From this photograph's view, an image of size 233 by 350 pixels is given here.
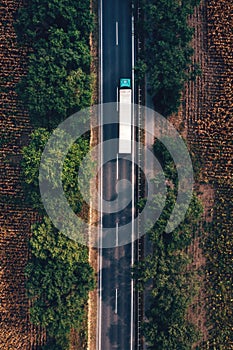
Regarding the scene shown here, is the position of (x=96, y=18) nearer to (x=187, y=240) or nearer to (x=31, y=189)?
(x=31, y=189)

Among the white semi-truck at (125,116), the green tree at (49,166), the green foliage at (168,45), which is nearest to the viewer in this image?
the green tree at (49,166)

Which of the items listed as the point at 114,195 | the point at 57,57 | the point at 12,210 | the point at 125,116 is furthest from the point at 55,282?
the point at 57,57

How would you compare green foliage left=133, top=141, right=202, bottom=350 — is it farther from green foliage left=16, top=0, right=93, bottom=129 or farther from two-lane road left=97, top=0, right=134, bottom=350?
green foliage left=16, top=0, right=93, bottom=129

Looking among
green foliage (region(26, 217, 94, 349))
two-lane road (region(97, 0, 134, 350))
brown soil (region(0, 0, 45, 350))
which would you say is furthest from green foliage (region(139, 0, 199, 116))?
green foliage (region(26, 217, 94, 349))

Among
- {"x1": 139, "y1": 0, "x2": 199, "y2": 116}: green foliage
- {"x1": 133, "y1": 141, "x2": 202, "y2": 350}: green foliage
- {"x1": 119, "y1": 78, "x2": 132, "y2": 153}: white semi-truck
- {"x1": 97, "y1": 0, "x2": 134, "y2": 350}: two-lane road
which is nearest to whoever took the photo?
{"x1": 133, "y1": 141, "x2": 202, "y2": 350}: green foliage

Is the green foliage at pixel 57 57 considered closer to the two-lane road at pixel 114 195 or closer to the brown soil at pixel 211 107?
the two-lane road at pixel 114 195

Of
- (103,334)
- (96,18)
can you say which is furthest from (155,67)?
(103,334)

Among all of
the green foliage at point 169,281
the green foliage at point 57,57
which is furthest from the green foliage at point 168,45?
the green foliage at point 169,281
